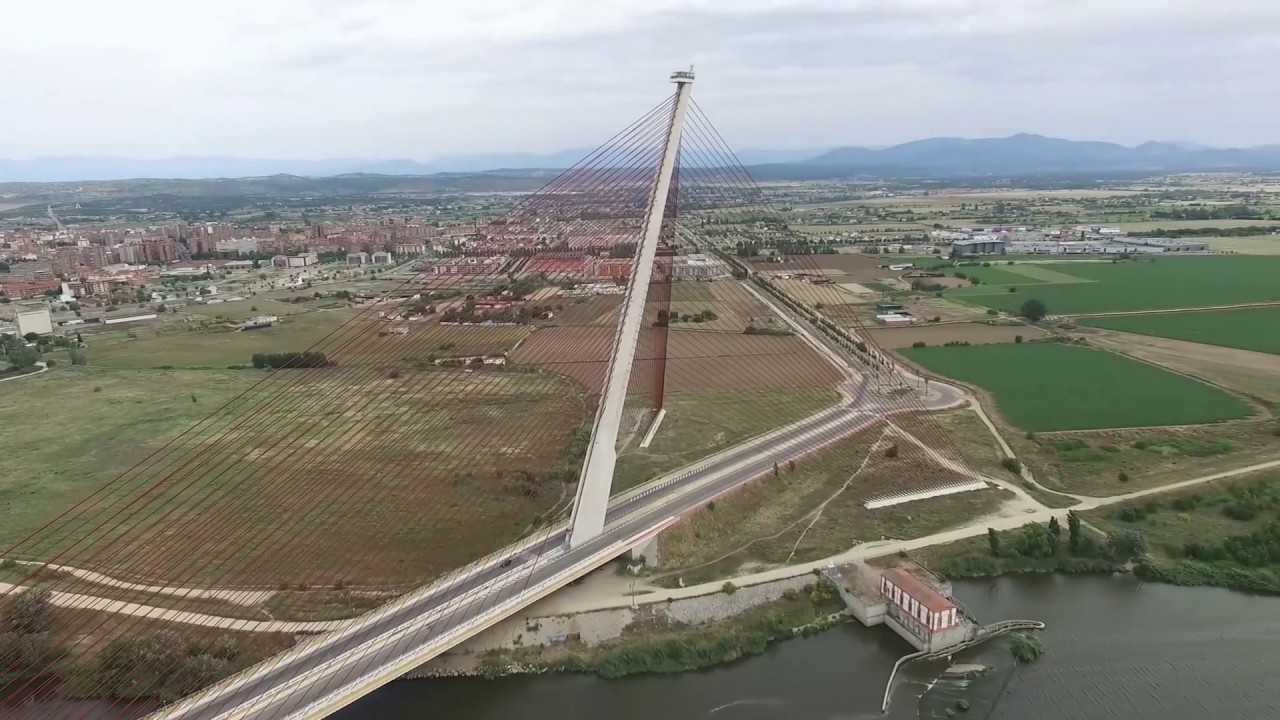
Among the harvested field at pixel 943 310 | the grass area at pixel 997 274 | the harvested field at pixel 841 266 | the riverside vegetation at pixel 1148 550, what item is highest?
the harvested field at pixel 841 266

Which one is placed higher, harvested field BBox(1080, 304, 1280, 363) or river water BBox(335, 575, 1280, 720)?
harvested field BBox(1080, 304, 1280, 363)

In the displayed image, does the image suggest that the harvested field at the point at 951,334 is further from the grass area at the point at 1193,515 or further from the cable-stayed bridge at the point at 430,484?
the grass area at the point at 1193,515

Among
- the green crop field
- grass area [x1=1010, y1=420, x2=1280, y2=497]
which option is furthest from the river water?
the green crop field

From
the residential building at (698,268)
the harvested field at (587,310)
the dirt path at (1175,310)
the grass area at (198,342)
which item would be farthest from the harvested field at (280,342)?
the dirt path at (1175,310)

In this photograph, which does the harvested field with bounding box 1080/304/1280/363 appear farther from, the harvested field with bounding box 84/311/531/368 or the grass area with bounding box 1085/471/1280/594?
the harvested field with bounding box 84/311/531/368

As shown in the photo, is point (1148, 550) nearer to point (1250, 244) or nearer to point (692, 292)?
point (692, 292)

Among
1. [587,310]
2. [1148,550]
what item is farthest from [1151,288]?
[1148,550]

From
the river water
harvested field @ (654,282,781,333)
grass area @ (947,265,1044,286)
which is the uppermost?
grass area @ (947,265,1044,286)
